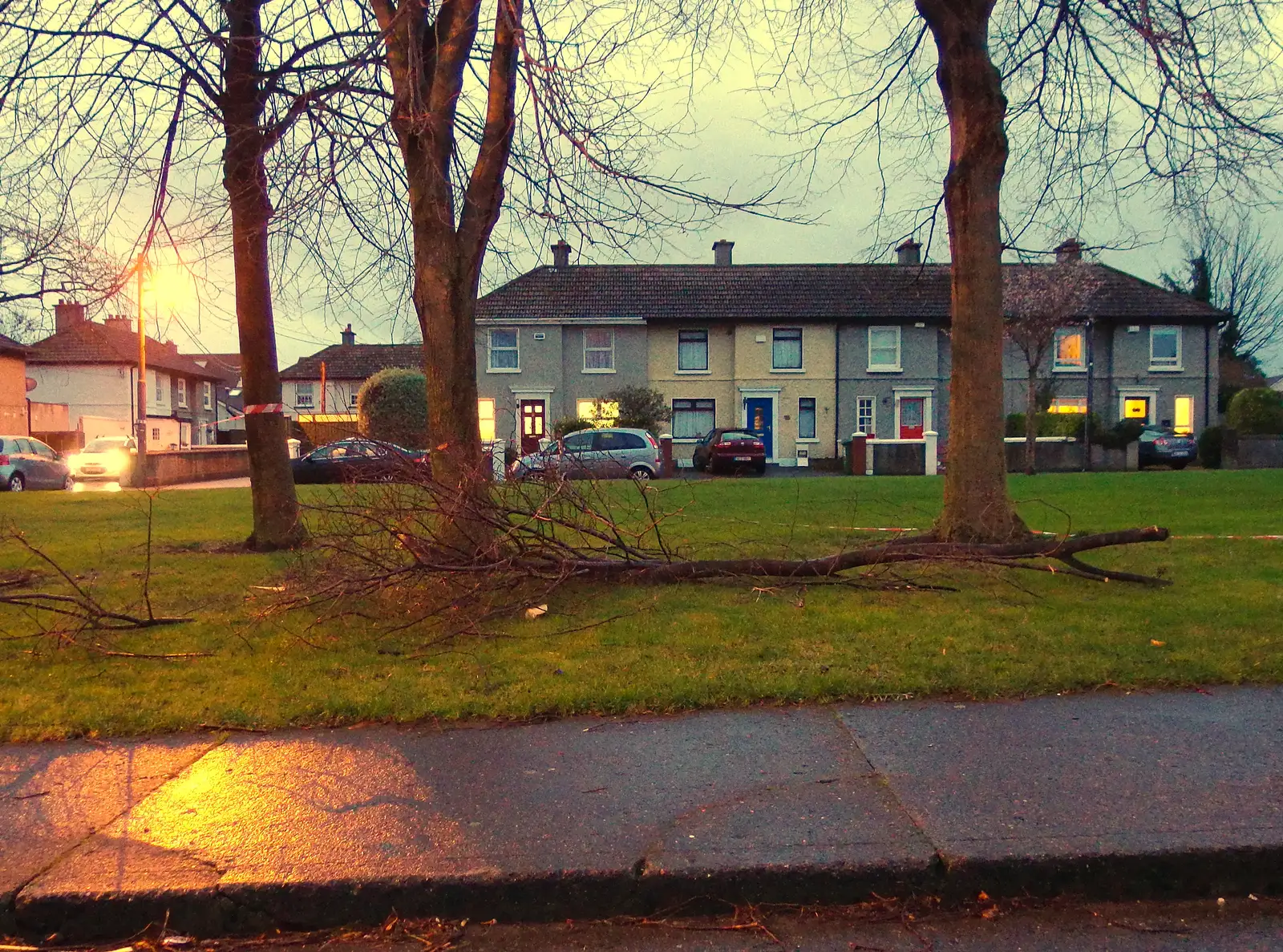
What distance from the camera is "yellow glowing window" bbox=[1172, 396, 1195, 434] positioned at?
3756 centimetres

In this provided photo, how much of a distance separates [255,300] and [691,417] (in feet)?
92.3

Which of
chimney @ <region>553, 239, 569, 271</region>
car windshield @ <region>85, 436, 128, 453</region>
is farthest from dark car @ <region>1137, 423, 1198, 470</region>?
car windshield @ <region>85, 436, 128, 453</region>

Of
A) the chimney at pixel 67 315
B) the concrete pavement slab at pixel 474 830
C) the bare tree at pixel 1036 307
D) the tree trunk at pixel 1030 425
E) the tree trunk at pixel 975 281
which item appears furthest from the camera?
the tree trunk at pixel 1030 425

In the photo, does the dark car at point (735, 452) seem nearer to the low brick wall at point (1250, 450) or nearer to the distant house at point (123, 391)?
the low brick wall at point (1250, 450)

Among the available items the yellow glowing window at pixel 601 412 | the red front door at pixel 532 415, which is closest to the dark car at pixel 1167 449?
the yellow glowing window at pixel 601 412

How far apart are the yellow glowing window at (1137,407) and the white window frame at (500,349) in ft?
80.0

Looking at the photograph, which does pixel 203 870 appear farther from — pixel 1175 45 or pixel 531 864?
pixel 1175 45

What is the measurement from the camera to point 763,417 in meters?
36.8

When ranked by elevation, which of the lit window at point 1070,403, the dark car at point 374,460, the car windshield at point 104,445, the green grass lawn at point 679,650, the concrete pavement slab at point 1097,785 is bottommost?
the concrete pavement slab at point 1097,785

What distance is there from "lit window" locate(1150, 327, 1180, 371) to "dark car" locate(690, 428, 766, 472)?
18774 mm

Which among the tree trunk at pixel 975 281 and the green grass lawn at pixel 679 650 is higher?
the tree trunk at pixel 975 281

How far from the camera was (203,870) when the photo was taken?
3.07m

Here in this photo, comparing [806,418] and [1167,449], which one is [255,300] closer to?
[806,418]

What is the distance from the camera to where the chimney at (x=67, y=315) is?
430 inches
